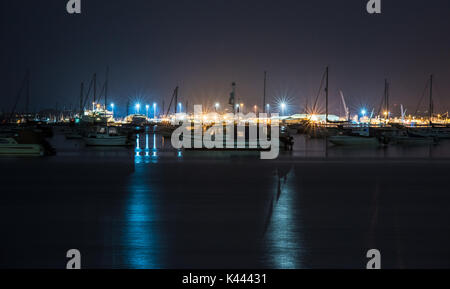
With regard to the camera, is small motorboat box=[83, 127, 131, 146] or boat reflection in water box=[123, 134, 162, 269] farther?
small motorboat box=[83, 127, 131, 146]

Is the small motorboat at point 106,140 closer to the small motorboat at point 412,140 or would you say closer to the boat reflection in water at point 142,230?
the boat reflection in water at point 142,230

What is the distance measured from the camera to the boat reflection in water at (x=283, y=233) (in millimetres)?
6949

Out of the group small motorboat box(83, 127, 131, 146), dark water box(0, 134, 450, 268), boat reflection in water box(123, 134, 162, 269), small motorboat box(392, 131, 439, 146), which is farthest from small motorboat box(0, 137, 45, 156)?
small motorboat box(392, 131, 439, 146)

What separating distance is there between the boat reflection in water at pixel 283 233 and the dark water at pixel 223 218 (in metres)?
0.02

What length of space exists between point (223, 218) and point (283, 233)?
1.74 m

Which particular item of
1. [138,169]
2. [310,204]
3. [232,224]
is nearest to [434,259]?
[232,224]

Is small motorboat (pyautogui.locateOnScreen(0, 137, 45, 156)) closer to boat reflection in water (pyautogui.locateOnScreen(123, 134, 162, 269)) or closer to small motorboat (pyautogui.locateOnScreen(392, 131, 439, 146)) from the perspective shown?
boat reflection in water (pyautogui.locateOnScreen(123, 134, 162, 269))

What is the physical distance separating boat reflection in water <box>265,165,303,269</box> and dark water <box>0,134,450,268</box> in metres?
0.02

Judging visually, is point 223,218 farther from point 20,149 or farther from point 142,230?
point 20,149

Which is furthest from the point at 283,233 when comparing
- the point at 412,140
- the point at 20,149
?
the point at 412,140

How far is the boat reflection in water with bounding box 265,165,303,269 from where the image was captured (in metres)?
6.95

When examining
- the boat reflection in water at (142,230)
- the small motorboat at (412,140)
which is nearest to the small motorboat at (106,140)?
the boat reflection in water at (142,230)

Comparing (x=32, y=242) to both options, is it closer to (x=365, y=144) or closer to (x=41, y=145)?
(x=41, y=145)

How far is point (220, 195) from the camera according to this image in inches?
506
